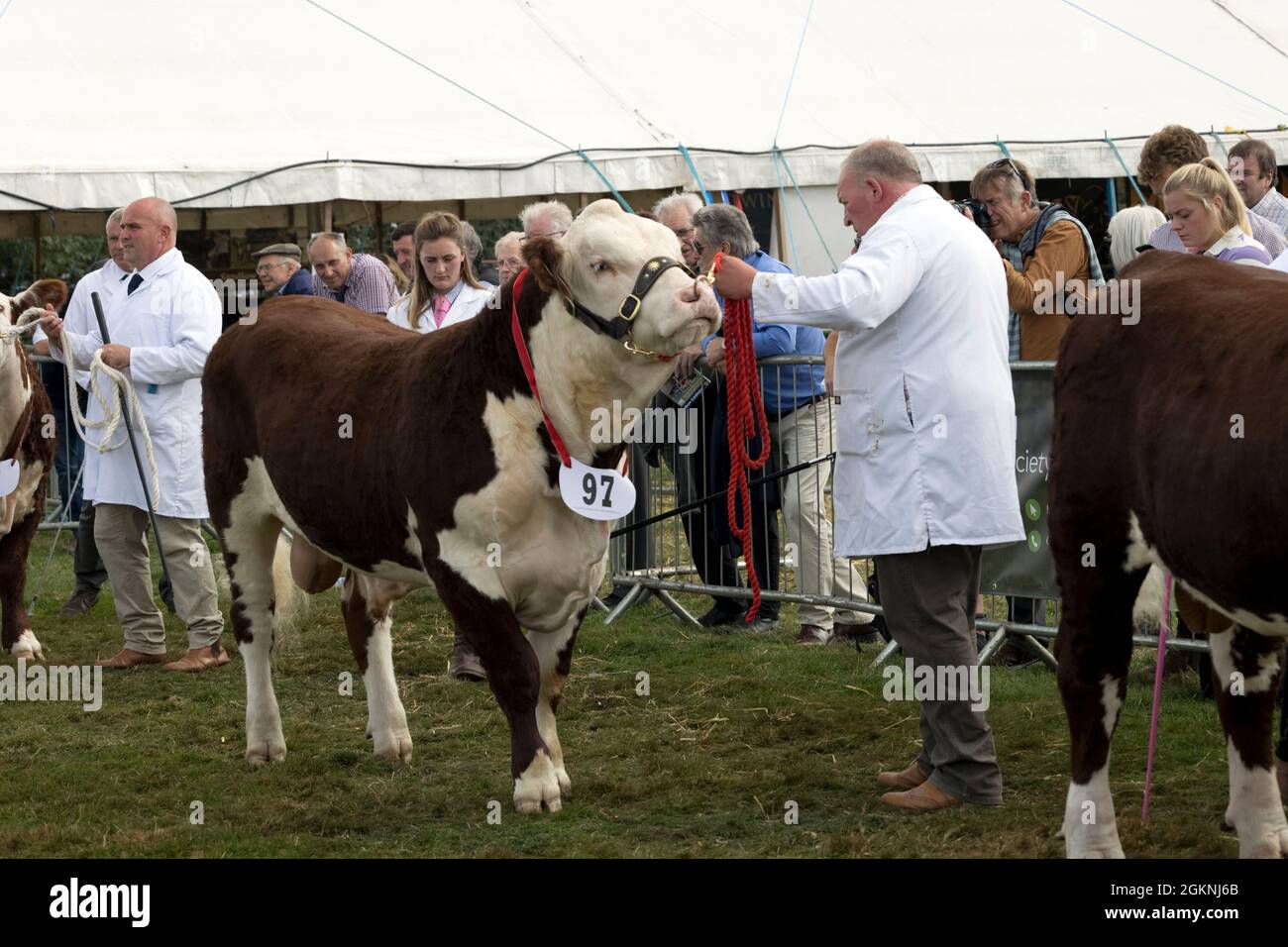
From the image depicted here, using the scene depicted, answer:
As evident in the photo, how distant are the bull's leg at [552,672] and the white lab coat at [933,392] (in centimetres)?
112

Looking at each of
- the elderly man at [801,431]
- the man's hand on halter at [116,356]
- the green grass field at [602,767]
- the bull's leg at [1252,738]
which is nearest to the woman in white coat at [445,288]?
the green grass field at [602,767]

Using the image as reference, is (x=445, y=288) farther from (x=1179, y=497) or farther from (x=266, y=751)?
A: (x=1179, y=497)

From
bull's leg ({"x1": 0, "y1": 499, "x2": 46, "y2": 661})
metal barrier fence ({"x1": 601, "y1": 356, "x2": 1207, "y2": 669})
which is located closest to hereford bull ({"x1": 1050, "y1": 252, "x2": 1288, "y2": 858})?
metal barrier fence ({"x1": 601, "y1": 356, "x2": 1207, "y2": 669})

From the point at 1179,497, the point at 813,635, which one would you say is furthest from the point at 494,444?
the point at 813,635

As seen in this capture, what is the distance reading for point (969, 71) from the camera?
1666cm

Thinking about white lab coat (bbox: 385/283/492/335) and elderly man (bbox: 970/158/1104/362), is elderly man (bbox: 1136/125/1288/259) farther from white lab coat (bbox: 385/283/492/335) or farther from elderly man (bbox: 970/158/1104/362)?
white lab coat (bbox: 385/283/492/335)

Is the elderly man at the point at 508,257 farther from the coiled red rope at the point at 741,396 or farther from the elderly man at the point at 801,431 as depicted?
the coiled red rope at the point at 741,396

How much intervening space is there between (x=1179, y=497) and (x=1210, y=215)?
2429mm

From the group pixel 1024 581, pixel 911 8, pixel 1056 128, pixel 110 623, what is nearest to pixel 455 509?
pixel 1024 581

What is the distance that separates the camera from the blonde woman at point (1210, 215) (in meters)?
6.15

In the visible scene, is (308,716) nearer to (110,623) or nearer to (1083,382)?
(110,623)

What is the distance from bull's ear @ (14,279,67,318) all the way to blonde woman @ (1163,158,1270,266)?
5.54 m

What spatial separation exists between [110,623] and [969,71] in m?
10.8

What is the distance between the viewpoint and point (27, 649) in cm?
847
